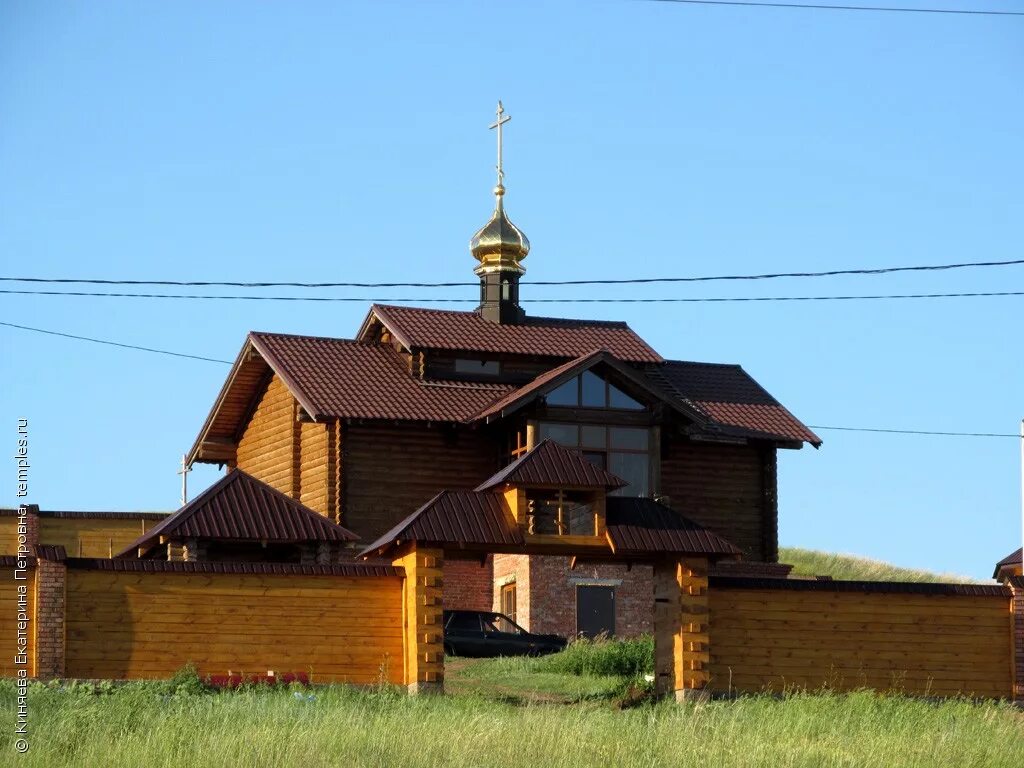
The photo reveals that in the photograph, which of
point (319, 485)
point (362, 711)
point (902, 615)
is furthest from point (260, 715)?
point (319, 485)

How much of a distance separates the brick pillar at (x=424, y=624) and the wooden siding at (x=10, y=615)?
187 inches

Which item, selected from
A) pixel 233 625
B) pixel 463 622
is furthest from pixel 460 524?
pixel 463 622

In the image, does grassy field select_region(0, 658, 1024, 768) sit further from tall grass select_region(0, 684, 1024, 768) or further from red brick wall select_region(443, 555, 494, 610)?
red brick wall select_region(443, 555, 494, 610)

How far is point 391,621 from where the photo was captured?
2603 centimetres

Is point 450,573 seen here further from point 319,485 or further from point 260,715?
point 260,715

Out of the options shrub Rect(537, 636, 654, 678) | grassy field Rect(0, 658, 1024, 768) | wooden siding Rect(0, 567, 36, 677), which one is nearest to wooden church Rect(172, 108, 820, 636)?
shrub Rect(537, 636, 654, 678)

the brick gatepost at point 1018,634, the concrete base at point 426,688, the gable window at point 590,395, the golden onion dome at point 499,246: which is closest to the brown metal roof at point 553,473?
Answer: the concrete base at point 426,688

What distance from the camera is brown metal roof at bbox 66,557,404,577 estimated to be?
81.2ft

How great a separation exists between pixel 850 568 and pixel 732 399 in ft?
54.9

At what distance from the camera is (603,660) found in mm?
31047

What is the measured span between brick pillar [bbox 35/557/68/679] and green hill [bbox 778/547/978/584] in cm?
3207

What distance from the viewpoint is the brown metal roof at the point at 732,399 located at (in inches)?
1558

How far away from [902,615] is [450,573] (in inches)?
491

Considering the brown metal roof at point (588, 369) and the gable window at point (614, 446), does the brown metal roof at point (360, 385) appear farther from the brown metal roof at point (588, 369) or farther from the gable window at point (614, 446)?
the gable window at point (614, 446)
